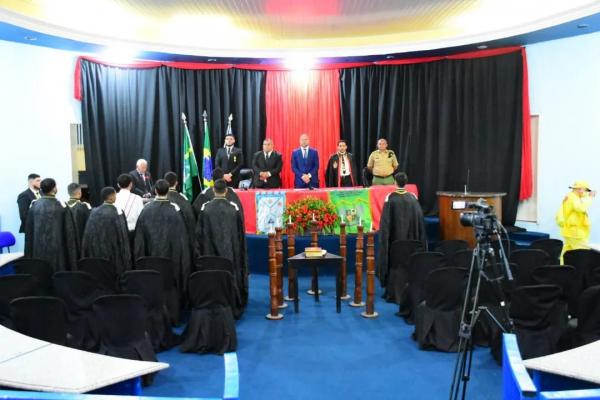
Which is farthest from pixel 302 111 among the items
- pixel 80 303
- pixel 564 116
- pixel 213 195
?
pixel 80 303

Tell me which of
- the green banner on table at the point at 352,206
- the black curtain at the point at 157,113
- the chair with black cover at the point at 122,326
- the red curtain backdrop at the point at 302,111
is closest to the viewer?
the chair with black cover at the point at 122,326

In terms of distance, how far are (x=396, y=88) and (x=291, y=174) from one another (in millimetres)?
2998

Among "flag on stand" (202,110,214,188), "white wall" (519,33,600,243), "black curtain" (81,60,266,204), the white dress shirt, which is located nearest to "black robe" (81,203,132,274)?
the white dress shirt

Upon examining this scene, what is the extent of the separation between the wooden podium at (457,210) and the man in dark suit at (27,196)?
6808mm

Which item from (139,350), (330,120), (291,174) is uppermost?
(330,120)

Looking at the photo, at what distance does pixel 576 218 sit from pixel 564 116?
3.32m

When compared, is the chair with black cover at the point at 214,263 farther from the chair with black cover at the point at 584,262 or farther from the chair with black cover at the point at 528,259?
the chair with black cover at the point at 584,262

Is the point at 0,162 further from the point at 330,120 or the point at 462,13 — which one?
the point at 462,13

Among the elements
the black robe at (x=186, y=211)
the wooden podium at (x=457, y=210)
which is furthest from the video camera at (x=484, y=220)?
the wooden podium at (x=457, y=210)

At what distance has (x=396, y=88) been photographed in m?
12.0

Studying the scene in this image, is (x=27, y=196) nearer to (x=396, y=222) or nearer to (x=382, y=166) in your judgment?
(x=396, y=222)

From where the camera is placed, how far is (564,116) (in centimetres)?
994

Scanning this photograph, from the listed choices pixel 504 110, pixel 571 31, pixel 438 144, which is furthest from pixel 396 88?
pixel 571 31

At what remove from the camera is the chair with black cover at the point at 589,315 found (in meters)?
4.19
